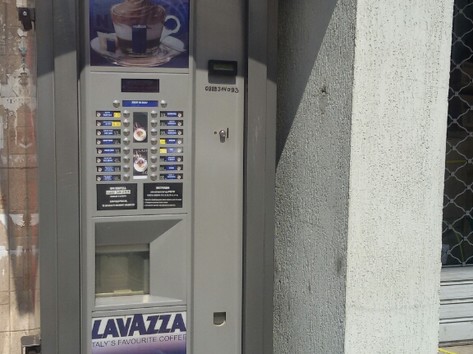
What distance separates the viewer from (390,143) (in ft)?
6.61

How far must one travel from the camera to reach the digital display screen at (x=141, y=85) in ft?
7.04

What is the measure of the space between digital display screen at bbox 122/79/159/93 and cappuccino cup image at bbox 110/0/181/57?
0.33ft

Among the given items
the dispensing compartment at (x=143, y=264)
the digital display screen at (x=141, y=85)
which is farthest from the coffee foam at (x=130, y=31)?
the dispensing compartment at (x=143, y=264)

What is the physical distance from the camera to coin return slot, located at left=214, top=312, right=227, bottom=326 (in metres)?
2.35

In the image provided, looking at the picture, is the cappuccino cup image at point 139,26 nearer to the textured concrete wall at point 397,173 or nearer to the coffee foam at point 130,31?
the coffee foam at point 130,31

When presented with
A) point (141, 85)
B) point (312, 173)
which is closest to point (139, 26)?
point (141, 85)

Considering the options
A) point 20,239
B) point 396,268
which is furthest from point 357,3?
point 20,239

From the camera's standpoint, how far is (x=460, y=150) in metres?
3.93

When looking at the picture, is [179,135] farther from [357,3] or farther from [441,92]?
[441,92]

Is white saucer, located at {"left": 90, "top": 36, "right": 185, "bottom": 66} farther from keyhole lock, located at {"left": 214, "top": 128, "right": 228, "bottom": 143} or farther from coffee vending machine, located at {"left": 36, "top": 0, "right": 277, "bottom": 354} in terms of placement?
keyhole lock, located at {"left": 214, "top": 128, "right": 228, "bottom": 143}

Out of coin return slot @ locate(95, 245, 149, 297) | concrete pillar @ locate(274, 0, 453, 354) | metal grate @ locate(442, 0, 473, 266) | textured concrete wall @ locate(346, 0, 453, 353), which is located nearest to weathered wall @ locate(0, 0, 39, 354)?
coin return slot @ locate(95, 245, 149, 297)

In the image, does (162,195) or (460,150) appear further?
(460,150)

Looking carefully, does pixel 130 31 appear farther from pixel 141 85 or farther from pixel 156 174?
pixel 156 174

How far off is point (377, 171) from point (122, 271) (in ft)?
3.62
